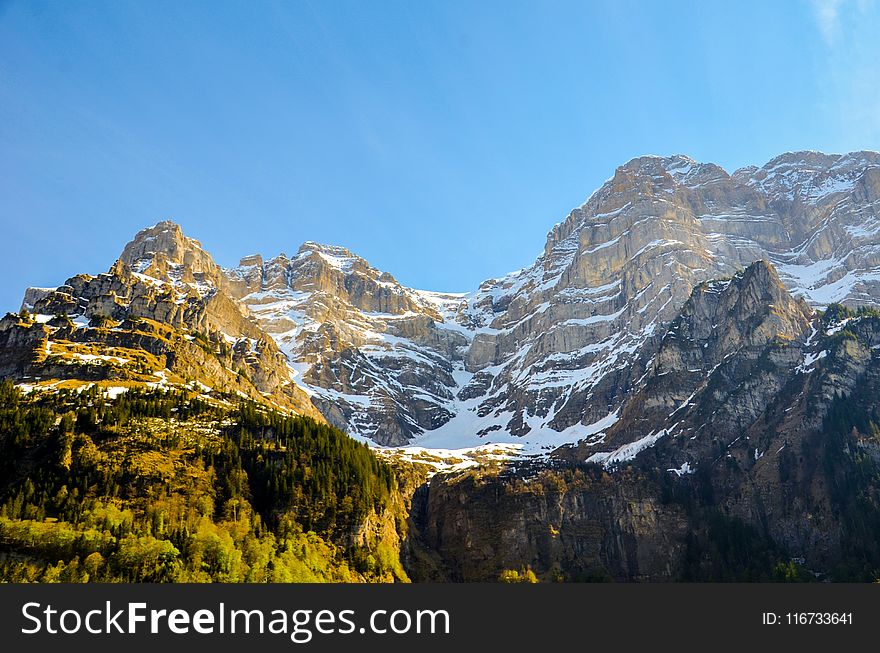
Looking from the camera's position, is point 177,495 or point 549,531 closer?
point 177,495

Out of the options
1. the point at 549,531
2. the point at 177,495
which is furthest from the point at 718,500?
the point at 177,495

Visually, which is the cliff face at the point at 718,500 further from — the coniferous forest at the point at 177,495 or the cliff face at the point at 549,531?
the coniferous forest at the point at 177,495

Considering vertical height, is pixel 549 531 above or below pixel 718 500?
below

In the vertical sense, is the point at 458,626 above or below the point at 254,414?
below

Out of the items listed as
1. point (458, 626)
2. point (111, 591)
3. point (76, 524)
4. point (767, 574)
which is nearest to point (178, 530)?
point (76, 524)

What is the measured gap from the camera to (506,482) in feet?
575

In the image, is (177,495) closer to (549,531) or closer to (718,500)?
(549,531)

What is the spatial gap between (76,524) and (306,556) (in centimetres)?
3250

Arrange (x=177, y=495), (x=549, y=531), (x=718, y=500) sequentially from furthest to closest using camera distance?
1. (x=718, y=500)
2. (x=549, y=531)
3. (x=177, y=495)

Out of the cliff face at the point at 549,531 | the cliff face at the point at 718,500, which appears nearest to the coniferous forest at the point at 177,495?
the cliff face at the point at 549,531

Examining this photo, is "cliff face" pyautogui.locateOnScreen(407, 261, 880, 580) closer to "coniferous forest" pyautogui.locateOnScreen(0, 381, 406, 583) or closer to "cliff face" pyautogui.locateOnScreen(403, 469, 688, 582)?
"cliff face" pyautogui.locateOnScreen(403, 469, 688, 582)

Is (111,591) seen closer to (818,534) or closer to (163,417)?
(163,417)

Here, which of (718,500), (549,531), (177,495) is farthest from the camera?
(718,500)

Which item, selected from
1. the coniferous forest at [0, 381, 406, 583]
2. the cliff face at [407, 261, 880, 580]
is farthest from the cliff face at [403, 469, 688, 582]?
the coniferous forest at [0, 381, 406, 583]
